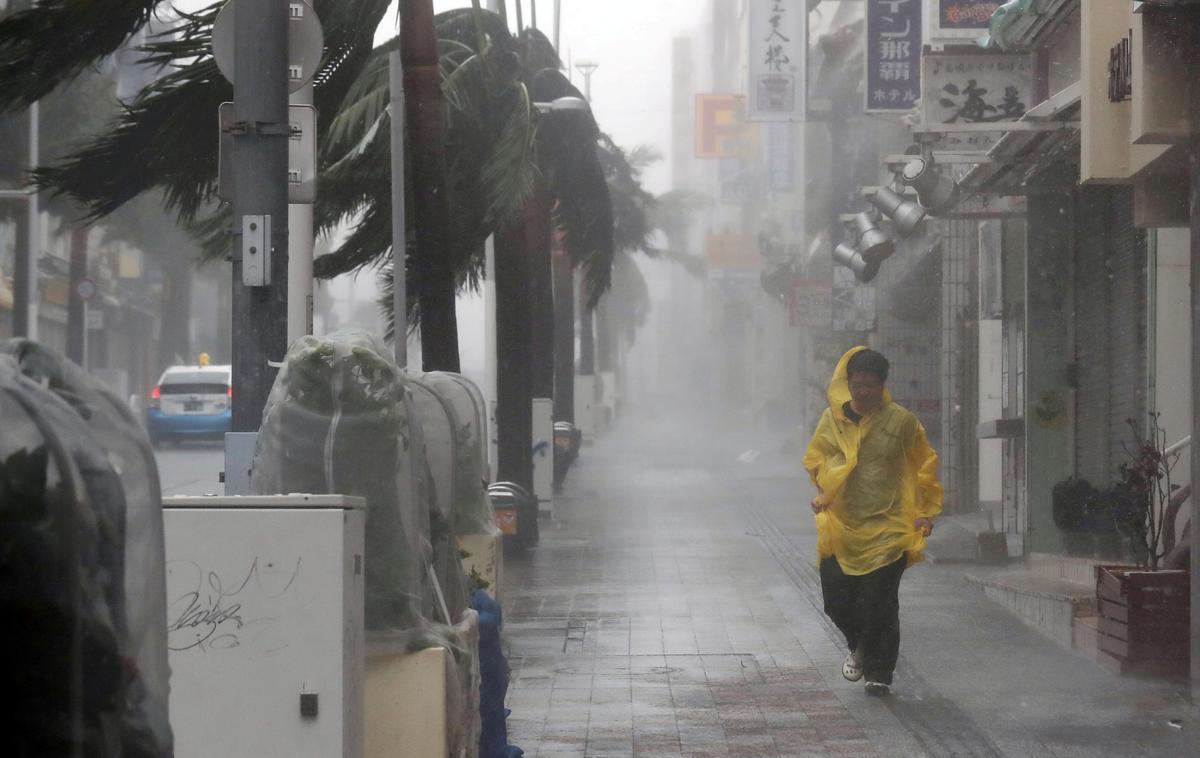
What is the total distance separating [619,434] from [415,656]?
177ft

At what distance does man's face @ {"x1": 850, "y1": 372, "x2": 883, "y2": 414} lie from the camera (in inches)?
361

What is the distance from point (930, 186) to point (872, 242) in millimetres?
7807

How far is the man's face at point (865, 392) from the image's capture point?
9180 millimetres

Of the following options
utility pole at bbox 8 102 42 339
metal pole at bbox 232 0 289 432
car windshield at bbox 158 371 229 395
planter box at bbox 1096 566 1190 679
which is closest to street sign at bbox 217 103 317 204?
metal pole at bbox 232 0 289 432

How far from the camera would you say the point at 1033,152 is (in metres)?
12.4

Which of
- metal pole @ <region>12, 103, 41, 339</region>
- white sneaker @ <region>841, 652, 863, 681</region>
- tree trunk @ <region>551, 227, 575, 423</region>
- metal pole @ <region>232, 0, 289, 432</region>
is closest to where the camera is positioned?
metal pole @ <region>232, 0, 289, 432</region>

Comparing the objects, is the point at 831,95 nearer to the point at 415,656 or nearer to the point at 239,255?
the point at 239,255

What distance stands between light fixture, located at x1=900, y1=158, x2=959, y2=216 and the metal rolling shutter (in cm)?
116

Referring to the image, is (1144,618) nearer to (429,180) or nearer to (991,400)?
(429,180)

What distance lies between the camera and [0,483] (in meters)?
2.23

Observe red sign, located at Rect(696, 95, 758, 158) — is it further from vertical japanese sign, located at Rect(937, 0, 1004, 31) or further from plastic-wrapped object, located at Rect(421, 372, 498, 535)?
plastic-wrapped object, located at Rect(421, 372, 498, 535)

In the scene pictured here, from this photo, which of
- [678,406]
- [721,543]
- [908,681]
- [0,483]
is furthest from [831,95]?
[678,406]

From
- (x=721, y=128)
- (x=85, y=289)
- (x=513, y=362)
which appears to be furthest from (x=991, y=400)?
(x=721, y=128)

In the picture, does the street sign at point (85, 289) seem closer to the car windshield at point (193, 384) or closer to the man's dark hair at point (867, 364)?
the car windshield at point (193, 384)
